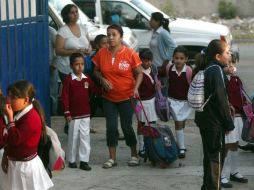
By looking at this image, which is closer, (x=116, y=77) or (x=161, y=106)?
(x=116, y=77)

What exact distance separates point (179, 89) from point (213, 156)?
212cm

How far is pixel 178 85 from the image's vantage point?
9.06m

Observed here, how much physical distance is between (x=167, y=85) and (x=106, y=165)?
1440 mm

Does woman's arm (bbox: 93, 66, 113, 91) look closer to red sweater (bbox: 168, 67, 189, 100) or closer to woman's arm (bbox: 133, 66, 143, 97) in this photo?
woman's arm (bbox: 133, 66, 143, 97)

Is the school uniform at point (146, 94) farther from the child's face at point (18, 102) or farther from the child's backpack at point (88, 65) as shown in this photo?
the child's face at point (18, 102)

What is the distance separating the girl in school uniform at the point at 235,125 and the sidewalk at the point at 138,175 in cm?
13

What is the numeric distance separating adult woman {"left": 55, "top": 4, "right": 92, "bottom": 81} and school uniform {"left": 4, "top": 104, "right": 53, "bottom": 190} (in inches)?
150

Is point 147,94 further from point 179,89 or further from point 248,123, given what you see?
point 248,123

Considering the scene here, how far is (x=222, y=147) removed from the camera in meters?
7.09

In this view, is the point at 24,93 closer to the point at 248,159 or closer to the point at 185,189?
the point at 185,189

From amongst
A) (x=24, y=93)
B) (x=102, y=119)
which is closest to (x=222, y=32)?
(x=102, y=119)

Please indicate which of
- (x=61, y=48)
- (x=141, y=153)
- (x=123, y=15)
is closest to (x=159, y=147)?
(x=141, y=153)

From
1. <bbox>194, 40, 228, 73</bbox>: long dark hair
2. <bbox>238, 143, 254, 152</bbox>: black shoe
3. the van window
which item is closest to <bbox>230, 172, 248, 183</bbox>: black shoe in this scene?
<bbox>238, 143, 254, 152</bbox>: black shoe

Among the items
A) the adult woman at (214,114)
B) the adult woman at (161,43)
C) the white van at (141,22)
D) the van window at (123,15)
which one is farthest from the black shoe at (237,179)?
the van window at (123,15)
